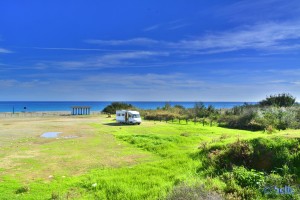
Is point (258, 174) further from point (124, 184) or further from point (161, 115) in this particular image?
point (161, 115)

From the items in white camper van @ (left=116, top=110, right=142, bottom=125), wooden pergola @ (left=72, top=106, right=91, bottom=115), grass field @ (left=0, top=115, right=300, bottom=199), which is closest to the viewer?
grass field @ (left=0, top=115, right=300, bottom=199)

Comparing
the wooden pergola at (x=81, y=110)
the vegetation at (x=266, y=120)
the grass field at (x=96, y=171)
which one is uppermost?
the wooden pergola at (x=81, y=110)

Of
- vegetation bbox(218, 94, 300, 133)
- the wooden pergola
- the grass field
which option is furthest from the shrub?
the wooden pergola

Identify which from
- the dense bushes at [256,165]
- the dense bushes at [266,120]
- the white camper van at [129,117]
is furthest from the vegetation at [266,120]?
the dense bushes at [256,165]

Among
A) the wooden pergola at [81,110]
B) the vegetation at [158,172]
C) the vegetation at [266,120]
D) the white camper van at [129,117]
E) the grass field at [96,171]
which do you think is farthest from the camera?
the wooden pergola at [81,110]

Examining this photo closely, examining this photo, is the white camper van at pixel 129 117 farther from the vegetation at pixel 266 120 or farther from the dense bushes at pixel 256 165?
the dense bushes at pixel 256 165

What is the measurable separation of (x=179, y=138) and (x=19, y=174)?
10872mm

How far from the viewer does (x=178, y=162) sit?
11984 mm

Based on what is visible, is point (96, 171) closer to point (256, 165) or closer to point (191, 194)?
point (191, 194)

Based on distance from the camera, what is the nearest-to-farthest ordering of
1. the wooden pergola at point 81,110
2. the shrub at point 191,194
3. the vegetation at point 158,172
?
the shrub at point 191,194 < the vegetation at point 158,172 < the wooden pergola at point 81,110

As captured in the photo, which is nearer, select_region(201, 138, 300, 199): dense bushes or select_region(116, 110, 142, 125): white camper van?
select_region(201, 138, 300, 199): dense bushes

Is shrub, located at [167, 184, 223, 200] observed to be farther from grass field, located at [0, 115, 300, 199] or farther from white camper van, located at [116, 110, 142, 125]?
white camper van, located at [116, 110, 142, 125]

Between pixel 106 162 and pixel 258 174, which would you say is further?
pixel 106 162

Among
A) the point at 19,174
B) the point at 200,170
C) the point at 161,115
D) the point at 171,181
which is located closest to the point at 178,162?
the point at 200,170
